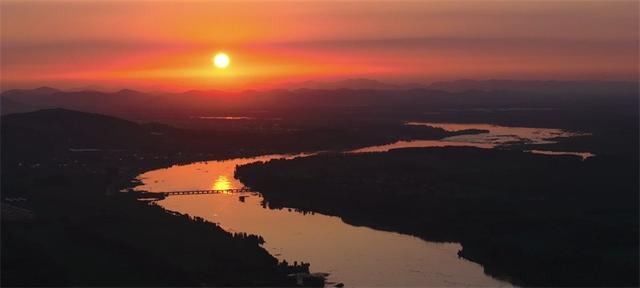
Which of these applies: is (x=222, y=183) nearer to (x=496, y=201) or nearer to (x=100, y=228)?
(x=496, y=201)

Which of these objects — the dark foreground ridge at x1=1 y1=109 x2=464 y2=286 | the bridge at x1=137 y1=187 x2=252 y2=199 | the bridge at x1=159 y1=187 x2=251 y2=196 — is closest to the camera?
the dark foreground ridge at x1=1 y1=109 x2=464 y2=286

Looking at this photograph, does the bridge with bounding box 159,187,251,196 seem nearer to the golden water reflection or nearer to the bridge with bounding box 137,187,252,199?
the bridge with bounding box 137,187,252,199

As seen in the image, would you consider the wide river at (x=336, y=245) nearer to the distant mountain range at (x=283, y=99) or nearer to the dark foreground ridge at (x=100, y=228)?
the dark foreground ridge at (x=100, y=228)

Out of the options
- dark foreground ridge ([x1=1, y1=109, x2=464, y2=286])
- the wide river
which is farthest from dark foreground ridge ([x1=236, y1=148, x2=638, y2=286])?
dark foreground ridge ([x1=1, y1=109, x2=464, y2=286])

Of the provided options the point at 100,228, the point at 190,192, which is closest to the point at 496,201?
the point at 190,192

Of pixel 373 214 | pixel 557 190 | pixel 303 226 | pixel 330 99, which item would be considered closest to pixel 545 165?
pixel 557 190

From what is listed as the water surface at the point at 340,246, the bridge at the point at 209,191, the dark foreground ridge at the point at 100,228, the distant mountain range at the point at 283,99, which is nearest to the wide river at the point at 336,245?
the water surface at the point at 340,246
